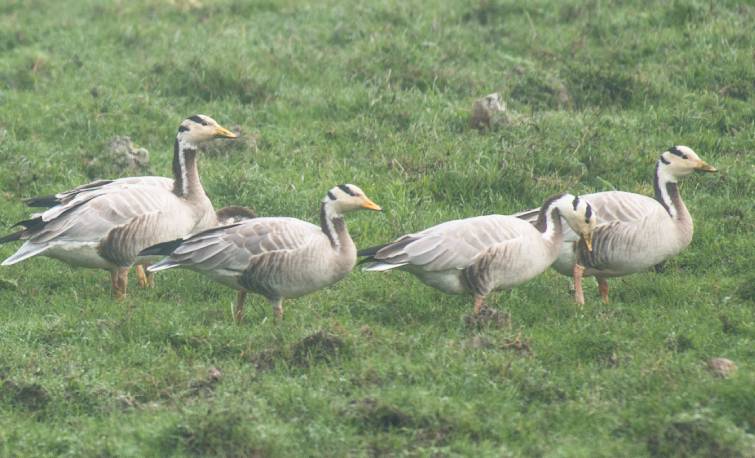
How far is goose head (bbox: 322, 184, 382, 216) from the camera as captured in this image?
9.98m

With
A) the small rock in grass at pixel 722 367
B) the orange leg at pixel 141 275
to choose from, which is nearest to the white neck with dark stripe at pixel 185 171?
the orange leg at pixel 141 275

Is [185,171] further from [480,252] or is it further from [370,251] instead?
[480,252]

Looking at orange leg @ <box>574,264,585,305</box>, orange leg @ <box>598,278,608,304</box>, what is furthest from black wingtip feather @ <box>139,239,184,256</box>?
orange leg @ <box>598,278,608,304</box>

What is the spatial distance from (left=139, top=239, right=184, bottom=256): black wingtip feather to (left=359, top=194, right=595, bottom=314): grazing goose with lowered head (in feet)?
4.89

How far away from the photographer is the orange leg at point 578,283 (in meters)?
10.2

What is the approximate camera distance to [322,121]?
1405 centimetres

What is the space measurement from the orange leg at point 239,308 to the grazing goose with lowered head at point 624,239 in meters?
2.48

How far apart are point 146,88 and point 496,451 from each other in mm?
8443

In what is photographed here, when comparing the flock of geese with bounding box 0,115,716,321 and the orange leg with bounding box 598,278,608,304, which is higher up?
the flock of geese with bounding box 0,115,716,321

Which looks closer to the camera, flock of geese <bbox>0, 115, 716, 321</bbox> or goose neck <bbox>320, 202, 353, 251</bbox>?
flock of geese <bbox>0, 115, 716, 321</bbox>

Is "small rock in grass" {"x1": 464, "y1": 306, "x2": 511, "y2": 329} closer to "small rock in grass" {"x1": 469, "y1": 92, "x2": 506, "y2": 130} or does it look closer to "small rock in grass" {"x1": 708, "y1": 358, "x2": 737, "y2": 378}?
"small rock in grass" {"x1": 708, "y1": 358, "x2": 737, "y2": 378}

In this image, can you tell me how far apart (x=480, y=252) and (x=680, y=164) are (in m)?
2.20

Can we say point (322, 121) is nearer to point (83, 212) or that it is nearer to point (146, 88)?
point (146, 88)

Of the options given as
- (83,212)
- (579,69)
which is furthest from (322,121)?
(83,212)
